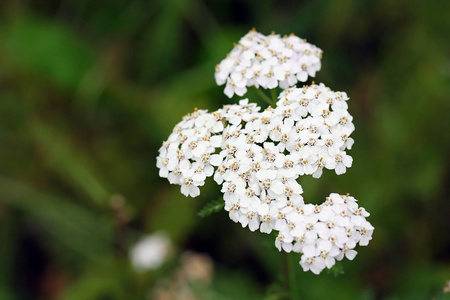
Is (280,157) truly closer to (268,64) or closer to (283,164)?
(283,164)

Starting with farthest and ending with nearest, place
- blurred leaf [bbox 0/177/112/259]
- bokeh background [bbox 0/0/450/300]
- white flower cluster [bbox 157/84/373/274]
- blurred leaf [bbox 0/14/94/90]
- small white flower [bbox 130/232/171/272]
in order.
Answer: blurred leaf [bbox 0/14/94/90] → blurred leaf [bbox 0/177/112/259] → small white flower [bbox 130/232/171/272] → bokeh background [bbox 0/0/450/300] → white flower cluster [bbox 157/84/373/274]

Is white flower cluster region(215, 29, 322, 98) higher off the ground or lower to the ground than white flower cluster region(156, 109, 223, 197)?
higher

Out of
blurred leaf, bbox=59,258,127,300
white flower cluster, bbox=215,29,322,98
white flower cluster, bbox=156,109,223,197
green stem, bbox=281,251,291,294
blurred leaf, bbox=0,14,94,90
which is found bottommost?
green stem, bbox=281,251,291,294

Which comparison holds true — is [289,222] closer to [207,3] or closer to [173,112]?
[173,112]

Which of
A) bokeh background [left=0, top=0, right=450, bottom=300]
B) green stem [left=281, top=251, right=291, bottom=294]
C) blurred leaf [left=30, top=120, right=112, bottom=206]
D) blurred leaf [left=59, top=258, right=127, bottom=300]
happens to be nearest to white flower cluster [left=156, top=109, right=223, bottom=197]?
green stem [left=281, top=251, right=291, bottom=294]

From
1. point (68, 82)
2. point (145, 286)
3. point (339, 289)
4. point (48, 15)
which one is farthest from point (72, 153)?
point (339, 289)

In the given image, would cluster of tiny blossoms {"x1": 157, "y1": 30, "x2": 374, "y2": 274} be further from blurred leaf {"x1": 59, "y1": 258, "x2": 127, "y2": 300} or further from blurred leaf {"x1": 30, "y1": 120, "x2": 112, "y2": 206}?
blurred leaf {"x1": 30, "y1": 120, "x2": 112, "y2": 206}

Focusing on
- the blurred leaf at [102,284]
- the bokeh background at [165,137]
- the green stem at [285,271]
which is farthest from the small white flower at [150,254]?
the green stem at [285,271]

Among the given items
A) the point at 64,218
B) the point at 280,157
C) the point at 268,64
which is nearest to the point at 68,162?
the point at 64,218
